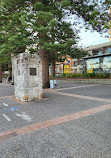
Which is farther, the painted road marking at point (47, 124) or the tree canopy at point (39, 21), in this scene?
the tree canopy at point (39, 21)

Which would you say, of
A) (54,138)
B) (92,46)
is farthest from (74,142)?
(92,46)

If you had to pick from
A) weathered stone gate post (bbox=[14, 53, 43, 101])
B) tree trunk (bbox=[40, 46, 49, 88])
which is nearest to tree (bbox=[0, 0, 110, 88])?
tree trunk (bbox=[40, 46, 49, 88])

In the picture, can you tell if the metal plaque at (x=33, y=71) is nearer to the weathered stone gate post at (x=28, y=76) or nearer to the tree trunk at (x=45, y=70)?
the weathered stone gate post at (x=28, y=76)

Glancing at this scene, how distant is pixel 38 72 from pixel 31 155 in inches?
211

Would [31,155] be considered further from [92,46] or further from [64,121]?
[92,46]

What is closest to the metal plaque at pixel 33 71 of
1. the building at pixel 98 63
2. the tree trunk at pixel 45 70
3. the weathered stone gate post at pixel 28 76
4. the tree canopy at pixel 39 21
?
the weathered stone gate post at pixel 28 76

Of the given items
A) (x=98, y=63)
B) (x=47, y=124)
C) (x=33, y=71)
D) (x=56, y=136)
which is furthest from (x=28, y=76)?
(x=98, y=63)

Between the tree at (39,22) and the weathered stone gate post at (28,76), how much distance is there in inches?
101

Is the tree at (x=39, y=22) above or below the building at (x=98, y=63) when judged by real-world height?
above

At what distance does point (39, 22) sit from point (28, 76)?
5.29 meters

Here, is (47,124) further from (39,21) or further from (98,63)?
(98,63)

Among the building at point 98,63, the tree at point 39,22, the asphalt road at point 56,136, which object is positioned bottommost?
the asphalt road at point 56,136

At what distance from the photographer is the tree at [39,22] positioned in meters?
8.97

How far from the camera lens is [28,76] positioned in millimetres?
7062
